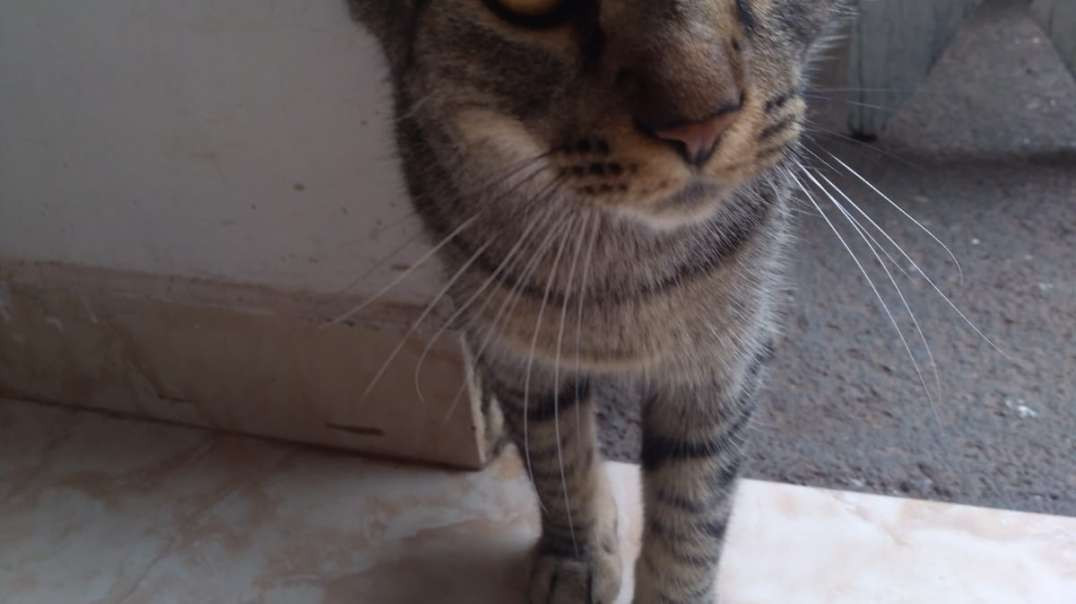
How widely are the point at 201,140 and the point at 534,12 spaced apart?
0.62m

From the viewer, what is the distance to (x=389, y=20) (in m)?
0.90

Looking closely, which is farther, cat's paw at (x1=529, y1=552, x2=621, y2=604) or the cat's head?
cat's paw at (x1=529, y1=552, x2=621, y2=604)

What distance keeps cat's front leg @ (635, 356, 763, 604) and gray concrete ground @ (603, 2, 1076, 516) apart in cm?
25

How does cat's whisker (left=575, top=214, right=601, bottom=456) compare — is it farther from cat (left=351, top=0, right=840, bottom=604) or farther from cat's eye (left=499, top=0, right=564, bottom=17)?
cat's eye (left=499, top=0, right=564, bottom=17)

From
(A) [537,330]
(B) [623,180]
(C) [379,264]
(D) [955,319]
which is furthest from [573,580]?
(D) [955,319]

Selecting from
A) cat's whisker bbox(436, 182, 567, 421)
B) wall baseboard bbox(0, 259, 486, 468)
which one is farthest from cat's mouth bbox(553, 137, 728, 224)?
wall baseboard bbox(0, 259, 486, 468)

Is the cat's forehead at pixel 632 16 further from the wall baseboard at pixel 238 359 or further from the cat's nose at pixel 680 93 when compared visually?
the wall baseboard at pixel 238 359

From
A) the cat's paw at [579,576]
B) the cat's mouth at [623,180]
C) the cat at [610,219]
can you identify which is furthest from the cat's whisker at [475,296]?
the cat's paw at [579,576]

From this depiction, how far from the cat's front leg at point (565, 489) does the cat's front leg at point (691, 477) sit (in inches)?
3.0

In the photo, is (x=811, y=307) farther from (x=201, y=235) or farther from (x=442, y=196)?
(x=201, y=235)

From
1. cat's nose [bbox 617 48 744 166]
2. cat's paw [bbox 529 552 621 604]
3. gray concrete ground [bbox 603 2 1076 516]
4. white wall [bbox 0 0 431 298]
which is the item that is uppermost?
cat's nose [bbox 617 48 744 166]

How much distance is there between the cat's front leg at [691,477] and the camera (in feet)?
3.38

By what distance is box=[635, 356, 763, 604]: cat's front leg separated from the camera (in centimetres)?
103

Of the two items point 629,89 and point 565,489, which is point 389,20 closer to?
point 629,89
